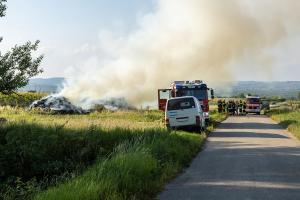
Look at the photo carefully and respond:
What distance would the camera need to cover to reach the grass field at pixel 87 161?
9484 millimetres

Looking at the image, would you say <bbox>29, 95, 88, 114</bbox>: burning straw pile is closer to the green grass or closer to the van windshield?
the green grass

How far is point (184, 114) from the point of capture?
27312 mm

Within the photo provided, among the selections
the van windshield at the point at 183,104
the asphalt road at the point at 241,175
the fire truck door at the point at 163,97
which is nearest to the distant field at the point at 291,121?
the van windshield at the point at 183,104

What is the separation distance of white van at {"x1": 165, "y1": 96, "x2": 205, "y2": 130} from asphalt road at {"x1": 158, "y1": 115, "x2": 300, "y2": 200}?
709 cm

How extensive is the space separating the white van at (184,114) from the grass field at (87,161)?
20.6 ft

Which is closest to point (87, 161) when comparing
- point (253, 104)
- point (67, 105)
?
point (67, 105)

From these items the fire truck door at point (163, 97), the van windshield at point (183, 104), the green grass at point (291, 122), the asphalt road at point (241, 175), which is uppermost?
the fire truck door at point (163, 97)

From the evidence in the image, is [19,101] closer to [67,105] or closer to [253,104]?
[67,105]

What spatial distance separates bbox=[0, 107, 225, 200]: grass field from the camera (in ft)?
31.1

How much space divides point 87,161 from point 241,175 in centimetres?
659

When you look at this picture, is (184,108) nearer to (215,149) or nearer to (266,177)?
(215,149)

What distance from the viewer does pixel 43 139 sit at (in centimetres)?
1880

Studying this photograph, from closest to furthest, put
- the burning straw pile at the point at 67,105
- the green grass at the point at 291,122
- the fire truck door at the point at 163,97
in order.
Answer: the green grass at the point at 291,122
the fire truck door at the point at 163,97
the burning straw pile at the point at 67,105

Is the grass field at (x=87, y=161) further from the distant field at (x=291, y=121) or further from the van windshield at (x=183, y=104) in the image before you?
the distant field at (x=291, y=121)
